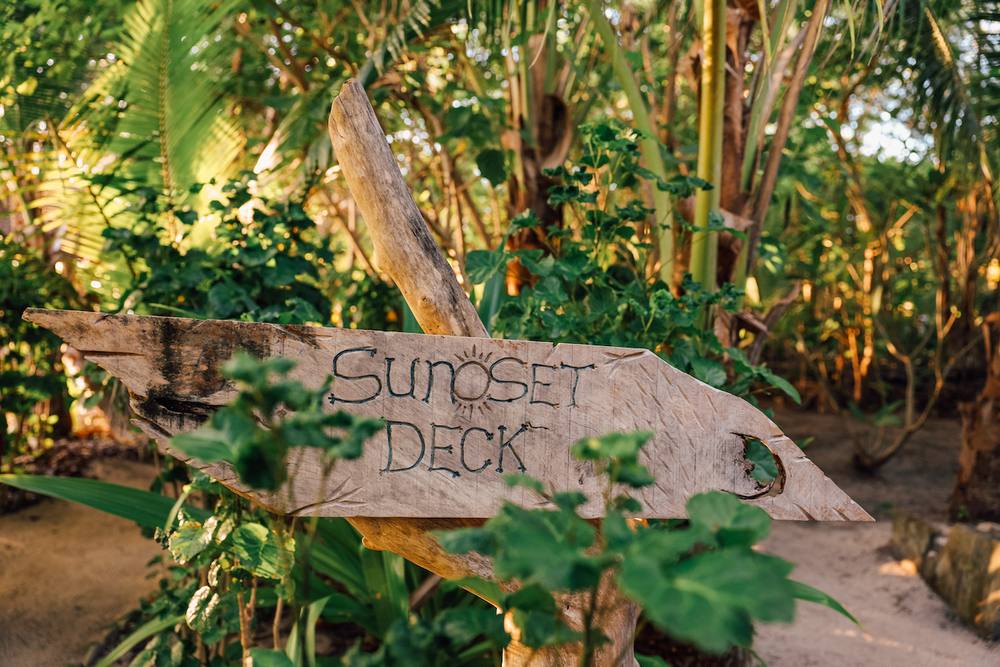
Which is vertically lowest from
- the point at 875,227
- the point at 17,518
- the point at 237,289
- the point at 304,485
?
the point at 17,518

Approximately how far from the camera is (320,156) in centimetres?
162

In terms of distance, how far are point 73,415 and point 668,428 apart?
454 centimetres

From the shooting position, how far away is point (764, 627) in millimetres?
2035

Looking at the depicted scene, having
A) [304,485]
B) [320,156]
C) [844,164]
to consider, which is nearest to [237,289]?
[320,156]

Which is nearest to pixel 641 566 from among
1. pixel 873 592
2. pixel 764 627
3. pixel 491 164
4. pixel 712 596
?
pixel 712 596

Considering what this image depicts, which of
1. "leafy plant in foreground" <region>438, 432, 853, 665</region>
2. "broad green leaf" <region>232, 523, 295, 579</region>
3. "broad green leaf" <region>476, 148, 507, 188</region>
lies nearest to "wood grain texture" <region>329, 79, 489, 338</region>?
"broad green leaf" <region>232, 523, 295, 579</region>

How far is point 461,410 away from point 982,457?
10.1 feet

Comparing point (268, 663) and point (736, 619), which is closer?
point (736, 619)

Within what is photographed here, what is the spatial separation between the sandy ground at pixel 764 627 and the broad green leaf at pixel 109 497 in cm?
68

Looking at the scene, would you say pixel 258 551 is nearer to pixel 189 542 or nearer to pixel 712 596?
pixel 189 542

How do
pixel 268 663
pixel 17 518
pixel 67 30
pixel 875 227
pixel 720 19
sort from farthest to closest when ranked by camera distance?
pixel 875 227 < pixel 17 518 < pixel 67 30 < pixel 720 19 < pixel 268 663

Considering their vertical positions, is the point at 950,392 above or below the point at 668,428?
above

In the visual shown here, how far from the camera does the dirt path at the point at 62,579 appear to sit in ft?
5.67

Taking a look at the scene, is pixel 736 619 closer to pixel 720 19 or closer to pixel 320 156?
pixel 720 19
